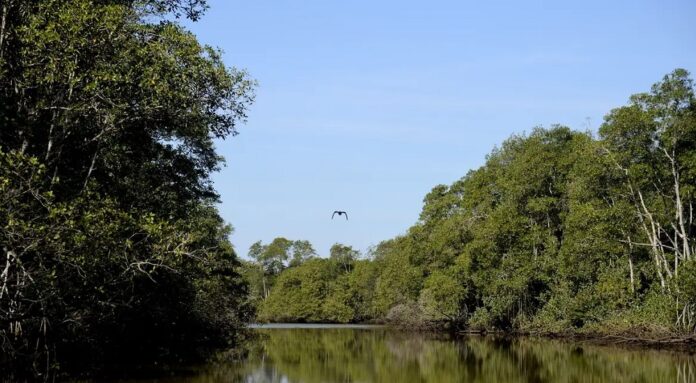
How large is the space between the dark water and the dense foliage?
4674mm

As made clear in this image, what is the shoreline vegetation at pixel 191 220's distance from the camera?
12.3m

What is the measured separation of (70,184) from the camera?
525 inches

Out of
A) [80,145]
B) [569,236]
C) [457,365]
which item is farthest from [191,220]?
[569,236]

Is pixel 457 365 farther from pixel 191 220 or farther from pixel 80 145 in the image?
pixel 80 145

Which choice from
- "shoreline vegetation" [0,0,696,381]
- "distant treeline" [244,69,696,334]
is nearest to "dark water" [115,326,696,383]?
"shoreline vegetation" [0,0,696,381]

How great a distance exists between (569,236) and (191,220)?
78.0 feet

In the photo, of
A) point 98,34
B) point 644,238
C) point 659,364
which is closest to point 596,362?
point 659,364

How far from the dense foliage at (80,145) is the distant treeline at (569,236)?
879 inches

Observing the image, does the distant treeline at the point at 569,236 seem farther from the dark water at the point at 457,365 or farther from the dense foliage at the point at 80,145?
the dense foliage at the point at 80,145

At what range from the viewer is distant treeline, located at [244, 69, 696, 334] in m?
30.4

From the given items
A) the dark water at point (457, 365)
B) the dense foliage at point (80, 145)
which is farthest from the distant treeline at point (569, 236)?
the dense foliage at point (80, 145)

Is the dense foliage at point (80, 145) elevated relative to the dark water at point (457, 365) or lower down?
elevated

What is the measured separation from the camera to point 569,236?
123ft

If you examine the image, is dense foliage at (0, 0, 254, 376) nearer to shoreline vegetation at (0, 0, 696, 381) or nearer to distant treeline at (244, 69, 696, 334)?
shoreline vegetation at (0, 0, 696, 381)
